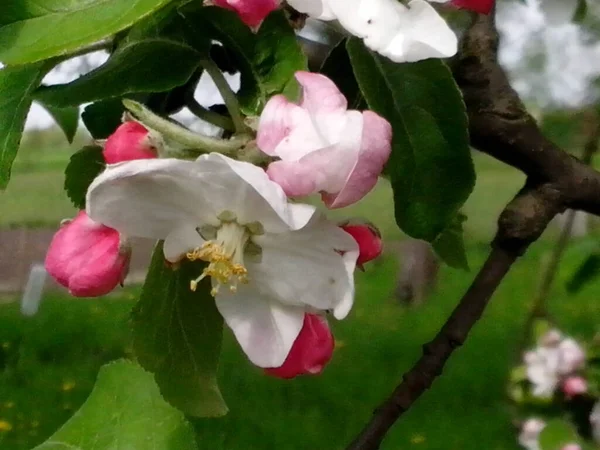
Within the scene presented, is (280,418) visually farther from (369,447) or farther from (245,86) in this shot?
(245,86)

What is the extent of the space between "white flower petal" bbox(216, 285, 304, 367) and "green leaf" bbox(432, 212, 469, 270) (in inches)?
5.4

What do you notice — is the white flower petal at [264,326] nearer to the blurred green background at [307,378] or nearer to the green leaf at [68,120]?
the green leaf at [68,120]

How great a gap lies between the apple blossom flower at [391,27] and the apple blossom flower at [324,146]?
0.02 meters

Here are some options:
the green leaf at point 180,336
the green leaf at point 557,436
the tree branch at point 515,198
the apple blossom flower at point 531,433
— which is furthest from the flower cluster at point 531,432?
the green leaf at point 180,336

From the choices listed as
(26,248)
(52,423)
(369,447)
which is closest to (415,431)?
(52,423)

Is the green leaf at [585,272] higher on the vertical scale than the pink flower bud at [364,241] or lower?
lower

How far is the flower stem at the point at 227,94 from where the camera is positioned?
10.2 inches

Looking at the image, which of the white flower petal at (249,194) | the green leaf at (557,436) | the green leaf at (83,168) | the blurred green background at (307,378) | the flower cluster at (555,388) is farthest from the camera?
the blurred green background at (307,378)

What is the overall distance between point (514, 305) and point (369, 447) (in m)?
1.99

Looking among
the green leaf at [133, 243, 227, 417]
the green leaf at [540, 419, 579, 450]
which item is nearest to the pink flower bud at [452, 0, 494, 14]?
the green leaf at [133, 243, 227, 417]

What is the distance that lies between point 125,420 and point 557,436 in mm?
1111

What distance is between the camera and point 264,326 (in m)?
0.26

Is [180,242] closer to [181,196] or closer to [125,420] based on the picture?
[181,196]

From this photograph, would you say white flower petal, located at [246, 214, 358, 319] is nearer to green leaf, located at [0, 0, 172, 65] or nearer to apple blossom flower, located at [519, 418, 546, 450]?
green leaf, located at [0, 0, 172, 65]
